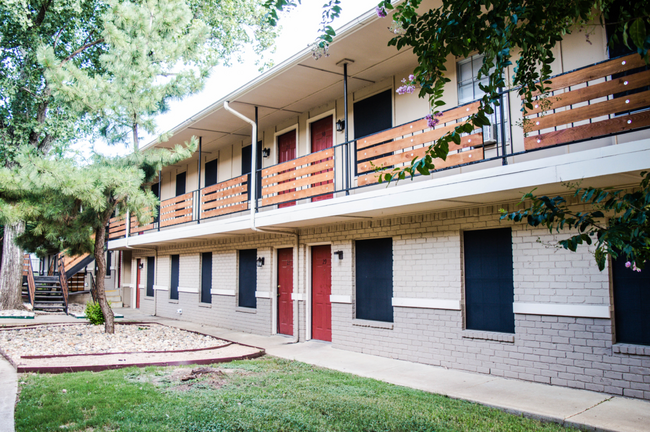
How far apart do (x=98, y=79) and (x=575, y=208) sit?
9626 mm

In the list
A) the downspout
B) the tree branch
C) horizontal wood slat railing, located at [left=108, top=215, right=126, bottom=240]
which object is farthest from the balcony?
the tree branch

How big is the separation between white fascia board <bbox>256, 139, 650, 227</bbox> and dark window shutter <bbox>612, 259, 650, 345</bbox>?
1.67 metres

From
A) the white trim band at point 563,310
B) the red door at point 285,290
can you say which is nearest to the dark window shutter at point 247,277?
the red door at point 285,290

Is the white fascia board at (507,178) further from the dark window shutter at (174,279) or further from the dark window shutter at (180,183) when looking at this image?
the dark window shutter at (180,183)

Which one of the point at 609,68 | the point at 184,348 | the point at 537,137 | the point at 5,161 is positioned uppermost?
the point at 5,161

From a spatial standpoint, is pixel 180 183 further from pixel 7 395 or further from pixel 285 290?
pixel 7 395

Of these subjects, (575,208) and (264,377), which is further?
(264,377)

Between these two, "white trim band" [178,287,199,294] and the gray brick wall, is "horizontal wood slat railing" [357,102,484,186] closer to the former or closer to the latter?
the gray brick wall

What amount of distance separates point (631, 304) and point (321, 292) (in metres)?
6.30

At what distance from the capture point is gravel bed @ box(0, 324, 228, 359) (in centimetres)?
955

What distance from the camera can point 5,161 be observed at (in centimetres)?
1742

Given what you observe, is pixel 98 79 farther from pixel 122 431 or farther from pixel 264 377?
pixel 122 431

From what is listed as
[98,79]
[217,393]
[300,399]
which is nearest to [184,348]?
[217,393]

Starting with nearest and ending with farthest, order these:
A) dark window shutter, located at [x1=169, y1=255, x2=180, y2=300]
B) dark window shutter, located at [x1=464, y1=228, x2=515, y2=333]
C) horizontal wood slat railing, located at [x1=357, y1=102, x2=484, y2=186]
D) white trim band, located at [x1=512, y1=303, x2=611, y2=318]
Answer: white trim band, located at [x1=512, y1=303, x2=611, y2=318]
horizontal wood slat railing, located at [x1=357, y1=102, x2=484, y2=186]
dark window shutter, located at [x1=464, y1=228, x2=515, y2=333]
dark window shutter, located at [x1=169, y1=255, x2=180, y2=300]
